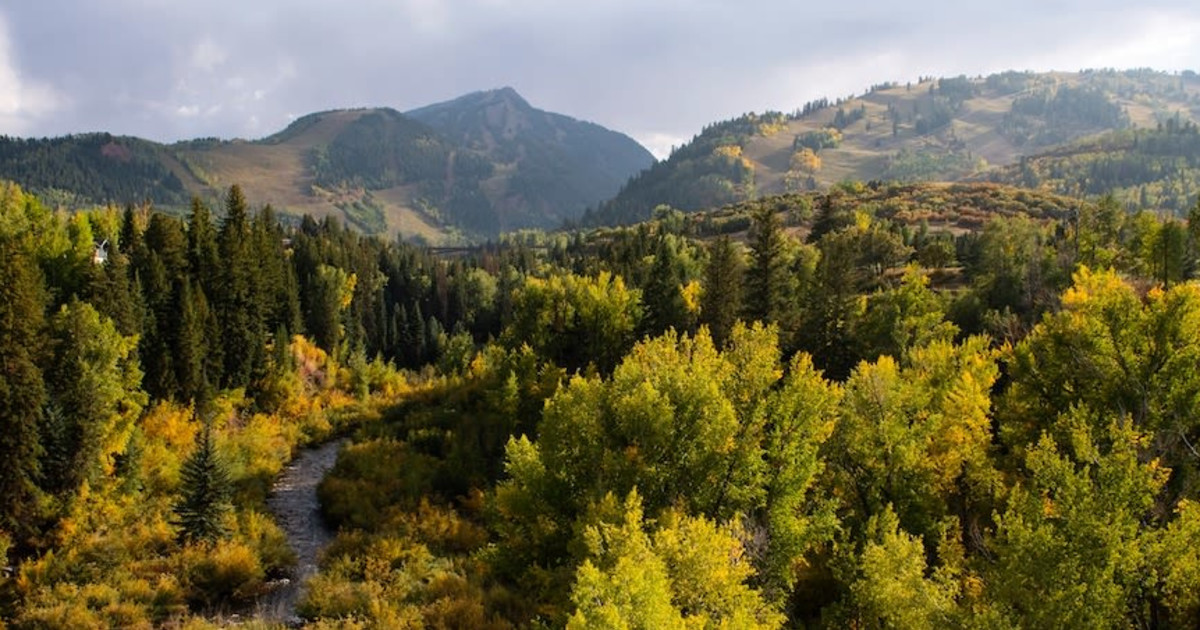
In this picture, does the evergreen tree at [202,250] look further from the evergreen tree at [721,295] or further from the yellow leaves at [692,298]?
the evergreen tree at [721,295]

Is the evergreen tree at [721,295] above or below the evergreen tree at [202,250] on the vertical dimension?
below

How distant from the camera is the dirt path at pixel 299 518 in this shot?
112ft

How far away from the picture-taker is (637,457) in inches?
1196

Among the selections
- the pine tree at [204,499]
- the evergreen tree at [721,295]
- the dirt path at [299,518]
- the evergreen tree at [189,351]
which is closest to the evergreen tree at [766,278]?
the evergreen tree at [721,295]

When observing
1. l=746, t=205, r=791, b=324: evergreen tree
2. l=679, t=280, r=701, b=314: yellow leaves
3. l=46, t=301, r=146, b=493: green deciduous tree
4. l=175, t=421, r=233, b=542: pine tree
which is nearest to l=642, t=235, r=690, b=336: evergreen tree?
l=679, t=280, r=701, b=314: yellow leaves

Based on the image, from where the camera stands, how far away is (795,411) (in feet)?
103

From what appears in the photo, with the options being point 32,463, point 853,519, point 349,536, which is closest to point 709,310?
point 853,519

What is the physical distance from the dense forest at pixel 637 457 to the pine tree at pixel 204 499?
0.47 ft

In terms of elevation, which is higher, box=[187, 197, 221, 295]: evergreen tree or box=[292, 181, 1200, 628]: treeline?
box=[187, 197, 221, 295]: evergreen tree

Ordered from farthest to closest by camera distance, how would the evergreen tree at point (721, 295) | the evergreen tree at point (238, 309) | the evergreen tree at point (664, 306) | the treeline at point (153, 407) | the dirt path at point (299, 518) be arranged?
the evergreen tree at point (238, 309)
the evergreen tree at point (664, 306)
the evergreen tree at point (721, 295)
the treeline at point (153, 407)
the dirt path at point (299, 518)

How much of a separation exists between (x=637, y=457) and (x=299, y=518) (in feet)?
92.6

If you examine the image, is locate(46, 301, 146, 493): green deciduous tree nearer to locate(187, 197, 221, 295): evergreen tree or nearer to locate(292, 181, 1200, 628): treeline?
locate(292, 181, 1200, 628): treeline

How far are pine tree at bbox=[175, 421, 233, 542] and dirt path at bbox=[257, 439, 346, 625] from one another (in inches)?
190

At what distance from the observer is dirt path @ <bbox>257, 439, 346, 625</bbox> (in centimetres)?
3425
